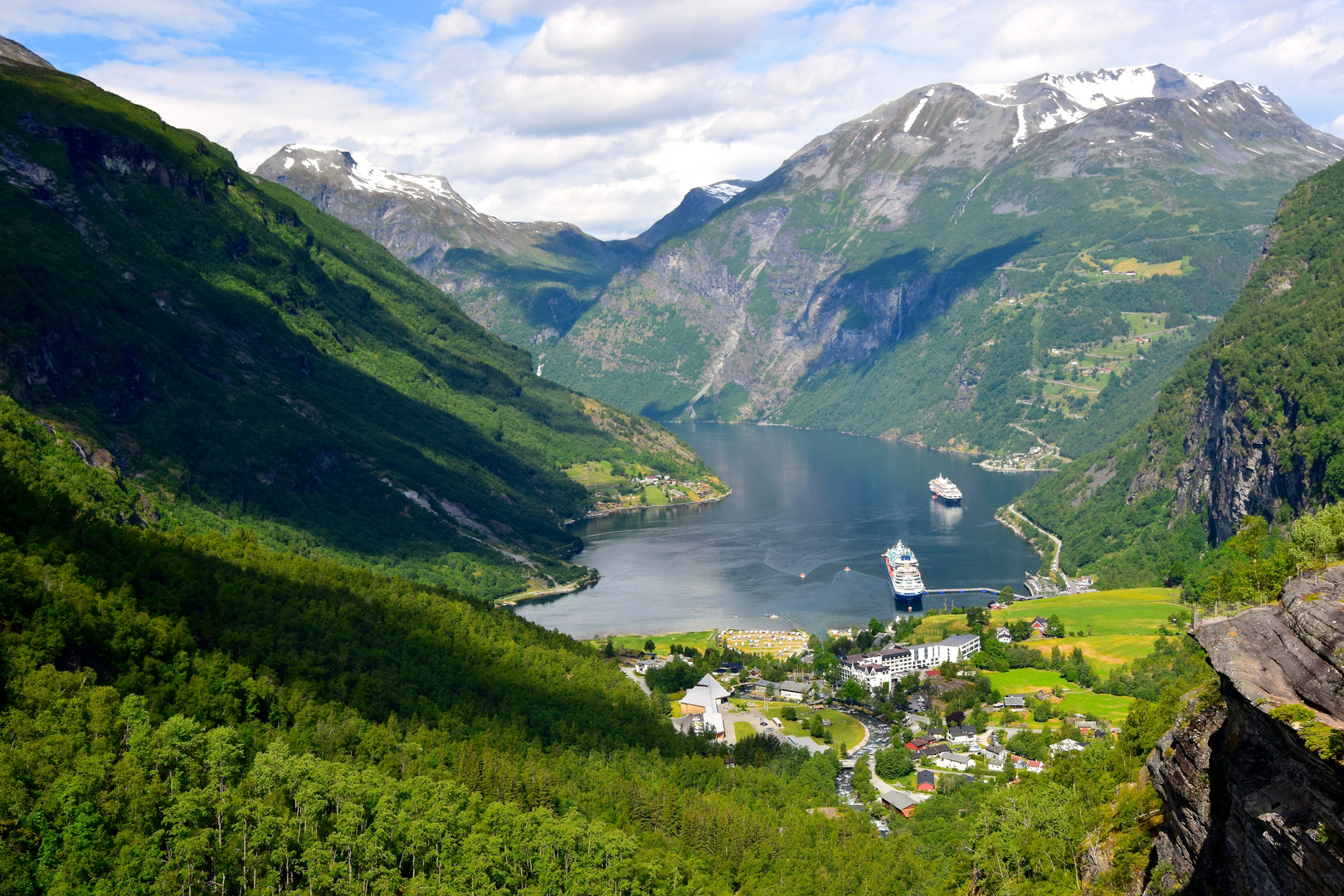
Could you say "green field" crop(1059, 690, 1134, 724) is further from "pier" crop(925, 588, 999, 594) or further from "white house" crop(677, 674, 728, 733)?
"pier" crop(925, 588, 999, 594)

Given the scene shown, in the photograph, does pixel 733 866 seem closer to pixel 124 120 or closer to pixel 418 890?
Answer: pixel 418 890

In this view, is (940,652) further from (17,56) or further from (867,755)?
(17,56)

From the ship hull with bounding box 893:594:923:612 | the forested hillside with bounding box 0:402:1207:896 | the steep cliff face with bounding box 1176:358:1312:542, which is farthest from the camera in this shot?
the ship hull with bounding box 893:594:923:612

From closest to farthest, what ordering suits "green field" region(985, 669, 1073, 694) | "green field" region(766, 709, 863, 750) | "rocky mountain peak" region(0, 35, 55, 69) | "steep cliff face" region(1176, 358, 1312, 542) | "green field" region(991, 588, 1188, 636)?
"green field" region(766, 709, 863, 750) → "green field" region(985, 669, 1073, 694) → "green field" region(991, 588, 1188, 636) → "steep cliff face" region(1176, 358, 1312, 542) → "rocky mountain peak" region(0, 35, 55, 69)

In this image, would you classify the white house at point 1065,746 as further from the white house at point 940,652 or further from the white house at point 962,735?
the white house at point 940,652

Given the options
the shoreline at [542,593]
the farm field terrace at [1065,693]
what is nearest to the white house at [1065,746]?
the farm field terrace at [1065,693]

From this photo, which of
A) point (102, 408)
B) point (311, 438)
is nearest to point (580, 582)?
point (311, 438)

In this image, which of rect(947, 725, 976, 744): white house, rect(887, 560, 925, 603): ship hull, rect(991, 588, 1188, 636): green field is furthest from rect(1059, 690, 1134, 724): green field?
Result: rect(887, 560, 925, 603): ship hull
